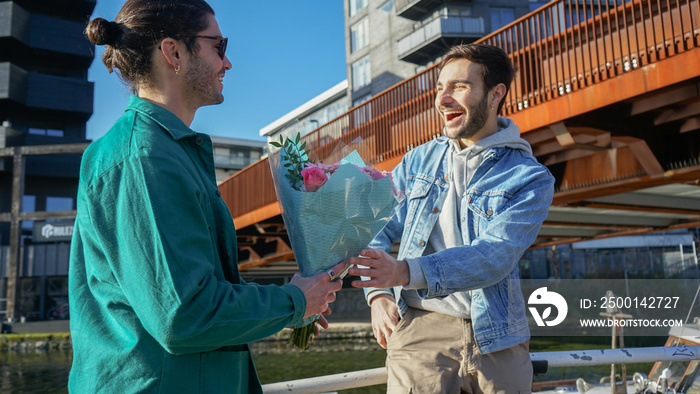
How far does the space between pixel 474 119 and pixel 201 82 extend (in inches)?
48.5

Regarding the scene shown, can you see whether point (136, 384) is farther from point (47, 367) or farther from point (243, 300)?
point (47, 367)

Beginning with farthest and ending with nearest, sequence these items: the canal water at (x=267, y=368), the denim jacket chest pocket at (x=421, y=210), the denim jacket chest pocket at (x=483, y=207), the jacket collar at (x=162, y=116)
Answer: the canal water at (x=267, y=368), the denim jacket chest pocket at (x=421, y=210), the denim jacket chest pocket at (x=483, y=207), the jacket collar at (x=162, y=116)

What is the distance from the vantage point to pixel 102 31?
164 centimetres

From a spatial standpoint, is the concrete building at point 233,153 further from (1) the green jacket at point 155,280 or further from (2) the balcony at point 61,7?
(1) the green jacket at point 155,280

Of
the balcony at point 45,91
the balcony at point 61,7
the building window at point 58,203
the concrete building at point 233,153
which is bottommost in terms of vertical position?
the building window at point 58,203

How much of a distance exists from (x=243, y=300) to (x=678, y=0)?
19.9 feet

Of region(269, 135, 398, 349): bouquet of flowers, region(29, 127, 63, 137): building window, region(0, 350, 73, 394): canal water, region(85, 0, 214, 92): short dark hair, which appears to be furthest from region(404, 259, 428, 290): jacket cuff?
region(29, 127, 63, 137): building window

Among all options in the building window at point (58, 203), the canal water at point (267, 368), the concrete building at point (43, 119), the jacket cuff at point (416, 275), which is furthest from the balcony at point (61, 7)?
the jacket cuff at point (416, 275)

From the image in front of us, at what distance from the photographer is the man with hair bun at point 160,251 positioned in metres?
1.33

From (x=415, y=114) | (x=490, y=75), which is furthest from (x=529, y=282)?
(x=490, y=75)

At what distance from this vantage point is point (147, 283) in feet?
4.33

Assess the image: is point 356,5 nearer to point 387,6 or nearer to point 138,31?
point 387,6

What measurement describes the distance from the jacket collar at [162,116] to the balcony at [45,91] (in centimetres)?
3541

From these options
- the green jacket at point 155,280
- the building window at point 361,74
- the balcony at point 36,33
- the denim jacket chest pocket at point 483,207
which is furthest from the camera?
the building window at point 361,74
